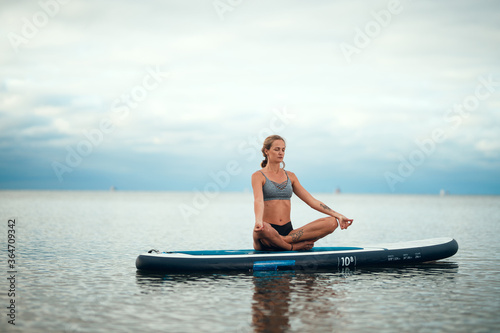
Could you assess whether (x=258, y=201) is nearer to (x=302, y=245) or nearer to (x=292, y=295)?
(x=302, y=245)

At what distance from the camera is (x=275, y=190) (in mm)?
11133

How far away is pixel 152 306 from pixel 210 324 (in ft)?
5.30

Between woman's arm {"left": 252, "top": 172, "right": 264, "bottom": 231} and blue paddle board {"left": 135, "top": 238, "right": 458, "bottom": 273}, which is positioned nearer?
woman's arm {"left": 252, "top": 172, "right": 264, "bottom": 231}

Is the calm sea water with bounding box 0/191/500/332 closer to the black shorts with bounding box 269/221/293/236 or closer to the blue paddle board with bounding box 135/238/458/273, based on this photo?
the blue paddle board with bounding box 135/238/458/273

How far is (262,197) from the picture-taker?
10.9 m

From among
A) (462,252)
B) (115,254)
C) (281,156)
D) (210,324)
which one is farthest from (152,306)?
(462,252)

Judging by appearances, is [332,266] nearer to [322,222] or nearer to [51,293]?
[322,222]

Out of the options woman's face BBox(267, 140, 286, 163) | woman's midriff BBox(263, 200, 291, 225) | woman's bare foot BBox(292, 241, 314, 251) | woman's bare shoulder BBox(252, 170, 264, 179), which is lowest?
woman's bare foot BBox(292, 241, 314, 251)

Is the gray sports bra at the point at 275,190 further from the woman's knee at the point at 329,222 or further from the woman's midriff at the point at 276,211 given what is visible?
the woman's knee at the point at 329,222

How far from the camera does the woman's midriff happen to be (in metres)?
11.2

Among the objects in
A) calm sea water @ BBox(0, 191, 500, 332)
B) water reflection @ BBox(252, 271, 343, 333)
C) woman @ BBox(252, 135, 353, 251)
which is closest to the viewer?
calm sea water @ BBox(0, 191, 500, 332)

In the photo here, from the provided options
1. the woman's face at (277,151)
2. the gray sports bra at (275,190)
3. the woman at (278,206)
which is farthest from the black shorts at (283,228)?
the woman's face at (277,151)

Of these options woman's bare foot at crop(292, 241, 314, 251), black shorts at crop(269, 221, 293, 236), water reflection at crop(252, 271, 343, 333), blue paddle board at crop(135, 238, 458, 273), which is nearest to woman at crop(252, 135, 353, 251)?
black shorts at crop(269, 221, 293, 236)

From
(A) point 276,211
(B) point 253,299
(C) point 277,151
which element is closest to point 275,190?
(A) point 276,211
